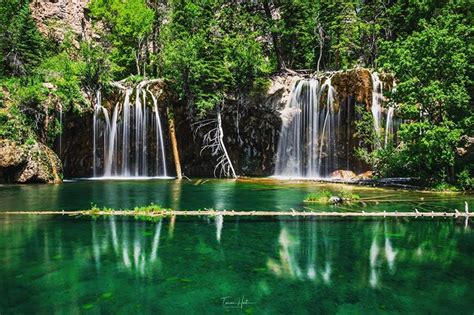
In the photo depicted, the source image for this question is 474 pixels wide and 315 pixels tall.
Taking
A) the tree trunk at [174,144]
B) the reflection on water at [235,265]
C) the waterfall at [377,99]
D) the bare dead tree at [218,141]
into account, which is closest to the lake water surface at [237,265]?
the reflection on water at [235,265]

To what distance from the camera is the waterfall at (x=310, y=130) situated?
96.5 feet

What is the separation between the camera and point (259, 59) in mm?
30672

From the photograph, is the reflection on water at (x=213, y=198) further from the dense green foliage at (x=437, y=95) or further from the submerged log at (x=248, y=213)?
the dense green foliage at (x=437, y=95)

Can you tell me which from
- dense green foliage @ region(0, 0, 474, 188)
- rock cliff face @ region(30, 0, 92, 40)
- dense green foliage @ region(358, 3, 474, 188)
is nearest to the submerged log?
dense green foliage @ region(358, 3, 474, 188)

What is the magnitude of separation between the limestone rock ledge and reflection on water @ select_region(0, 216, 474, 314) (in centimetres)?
1336

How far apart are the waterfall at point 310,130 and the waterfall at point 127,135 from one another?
9978 mm

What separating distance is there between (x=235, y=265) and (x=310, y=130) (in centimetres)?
2295

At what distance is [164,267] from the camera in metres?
8.40

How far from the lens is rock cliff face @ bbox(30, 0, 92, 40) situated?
4181 centimetres

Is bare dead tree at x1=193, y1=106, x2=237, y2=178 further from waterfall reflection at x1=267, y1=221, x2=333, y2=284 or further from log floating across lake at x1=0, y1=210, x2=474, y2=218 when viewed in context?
waterfall reflection at x1=267, y1=221, x2=333, y2=284

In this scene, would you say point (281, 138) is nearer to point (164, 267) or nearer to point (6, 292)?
point (164, 267)

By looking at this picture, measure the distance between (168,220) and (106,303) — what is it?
269 inches

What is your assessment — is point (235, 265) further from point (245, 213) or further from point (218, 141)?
point (218, 141)

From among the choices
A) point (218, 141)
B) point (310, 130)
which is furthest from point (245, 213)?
point (310, 130)
